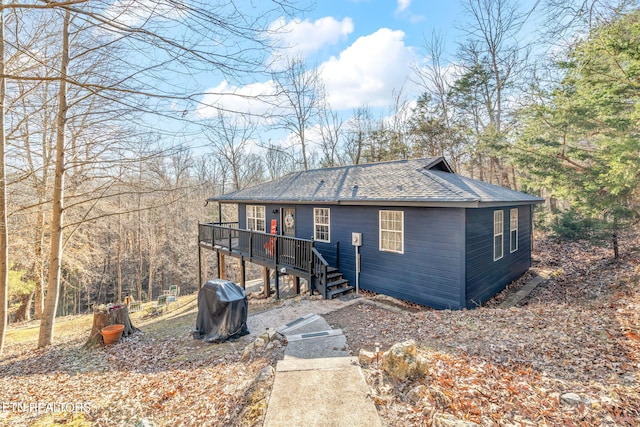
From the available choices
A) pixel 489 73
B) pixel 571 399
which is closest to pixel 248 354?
pixel 571 399

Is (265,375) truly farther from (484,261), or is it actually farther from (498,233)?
(498,233)

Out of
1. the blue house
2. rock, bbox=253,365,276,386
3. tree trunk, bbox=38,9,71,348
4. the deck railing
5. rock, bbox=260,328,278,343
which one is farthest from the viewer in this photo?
the deck railing

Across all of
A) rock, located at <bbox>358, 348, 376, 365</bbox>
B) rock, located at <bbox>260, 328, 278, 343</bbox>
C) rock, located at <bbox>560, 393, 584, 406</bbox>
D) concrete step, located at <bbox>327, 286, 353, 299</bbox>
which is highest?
rock, located at <bbox>560, 393, 584, 406</bbox>

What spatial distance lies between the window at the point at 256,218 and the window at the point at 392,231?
5910mm

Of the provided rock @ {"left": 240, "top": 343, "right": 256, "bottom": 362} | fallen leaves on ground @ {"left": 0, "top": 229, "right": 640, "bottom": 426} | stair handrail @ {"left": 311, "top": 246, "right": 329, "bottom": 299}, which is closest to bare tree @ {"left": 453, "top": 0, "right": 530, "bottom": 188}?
stair handrail @ {"left": 311, "top": 246, "right": 329, "bottom": 299}

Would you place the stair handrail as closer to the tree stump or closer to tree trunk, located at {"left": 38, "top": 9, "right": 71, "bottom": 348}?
the tree stump

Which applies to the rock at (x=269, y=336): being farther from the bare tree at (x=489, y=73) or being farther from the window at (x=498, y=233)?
the bare tree at (x=489, y=73)

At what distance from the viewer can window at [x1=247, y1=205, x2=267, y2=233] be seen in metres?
Result: 13.1

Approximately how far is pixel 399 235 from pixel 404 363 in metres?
5.27

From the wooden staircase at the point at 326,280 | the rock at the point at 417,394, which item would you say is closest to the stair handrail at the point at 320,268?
the wooden staircase at the point at 326,280

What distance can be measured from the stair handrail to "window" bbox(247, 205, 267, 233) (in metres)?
4.30

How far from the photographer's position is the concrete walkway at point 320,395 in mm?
2832

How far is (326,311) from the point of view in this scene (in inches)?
294

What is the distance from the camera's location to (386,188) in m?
8.90
